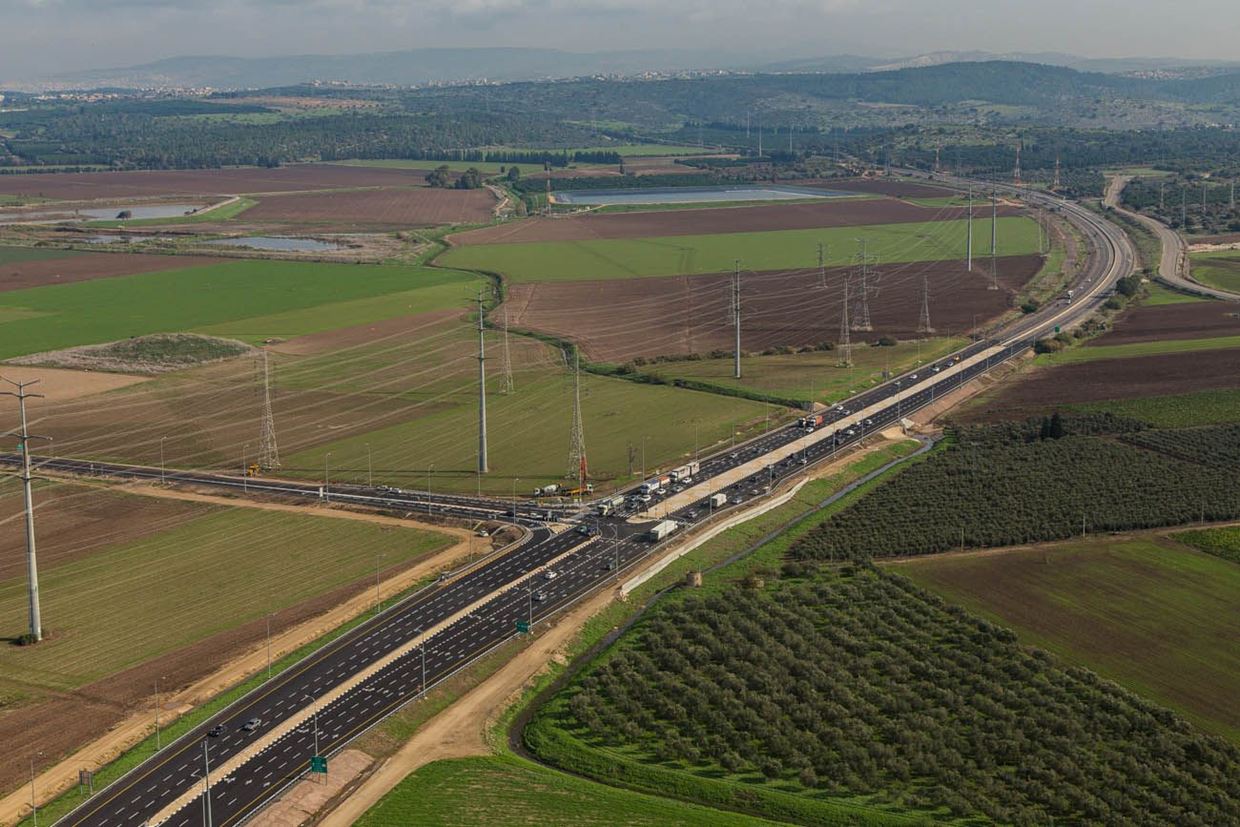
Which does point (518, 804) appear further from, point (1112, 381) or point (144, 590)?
point (1112, 381)

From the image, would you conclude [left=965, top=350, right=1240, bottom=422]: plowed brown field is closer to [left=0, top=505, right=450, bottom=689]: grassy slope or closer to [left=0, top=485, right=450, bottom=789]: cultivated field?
[left=0, top=505, right=450, bottom=689]: grassy slope

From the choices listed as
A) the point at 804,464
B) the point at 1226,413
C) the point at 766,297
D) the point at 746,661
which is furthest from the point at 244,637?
the point at 766,297

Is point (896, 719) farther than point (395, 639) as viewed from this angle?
No

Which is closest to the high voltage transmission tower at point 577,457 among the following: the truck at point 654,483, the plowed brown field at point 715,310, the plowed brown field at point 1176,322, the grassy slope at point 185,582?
the truck at point 654,483

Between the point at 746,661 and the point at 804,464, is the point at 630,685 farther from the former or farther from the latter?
the point at 804,464

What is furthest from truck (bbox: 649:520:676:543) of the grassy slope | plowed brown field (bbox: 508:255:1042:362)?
plowed brown field (bbox: 508:255:1042:362)

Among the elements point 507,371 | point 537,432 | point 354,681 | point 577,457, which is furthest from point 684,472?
point 354,681
